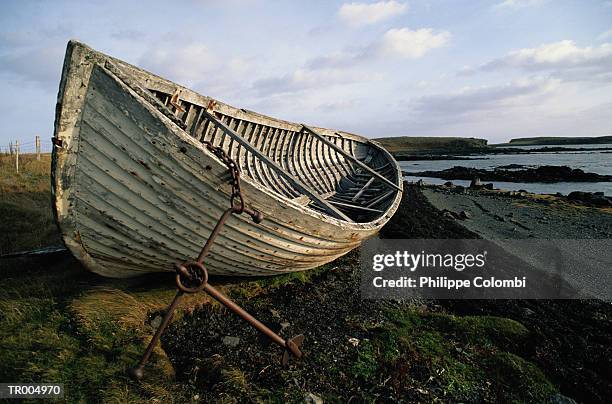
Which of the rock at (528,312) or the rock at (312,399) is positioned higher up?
the rock at (312,399)

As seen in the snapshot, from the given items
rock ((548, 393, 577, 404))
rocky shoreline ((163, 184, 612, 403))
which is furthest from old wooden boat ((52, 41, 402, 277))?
rock ((548, 393, 577, 404))

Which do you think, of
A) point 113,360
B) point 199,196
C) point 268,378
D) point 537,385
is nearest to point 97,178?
point 199,196

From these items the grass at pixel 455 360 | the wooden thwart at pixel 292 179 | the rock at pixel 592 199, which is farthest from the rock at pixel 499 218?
the wooden thwart at pixel 292 179

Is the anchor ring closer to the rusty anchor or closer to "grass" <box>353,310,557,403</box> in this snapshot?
the rusty anchor

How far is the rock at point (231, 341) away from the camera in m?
4.25

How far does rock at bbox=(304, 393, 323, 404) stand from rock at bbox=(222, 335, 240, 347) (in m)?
1.18

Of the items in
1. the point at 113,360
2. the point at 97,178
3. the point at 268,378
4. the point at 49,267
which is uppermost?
the point at 97,178

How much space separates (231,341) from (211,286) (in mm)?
1411

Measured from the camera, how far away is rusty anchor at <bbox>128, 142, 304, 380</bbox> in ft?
9.70

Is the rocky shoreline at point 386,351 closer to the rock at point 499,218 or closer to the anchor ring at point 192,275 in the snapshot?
the anchor ring at point 192,275

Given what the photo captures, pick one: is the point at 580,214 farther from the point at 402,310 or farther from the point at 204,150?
the point at 204,150

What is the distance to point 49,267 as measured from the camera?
19.1ft

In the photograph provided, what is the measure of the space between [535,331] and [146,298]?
541 centimetres

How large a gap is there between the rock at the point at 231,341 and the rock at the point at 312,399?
118 cm
